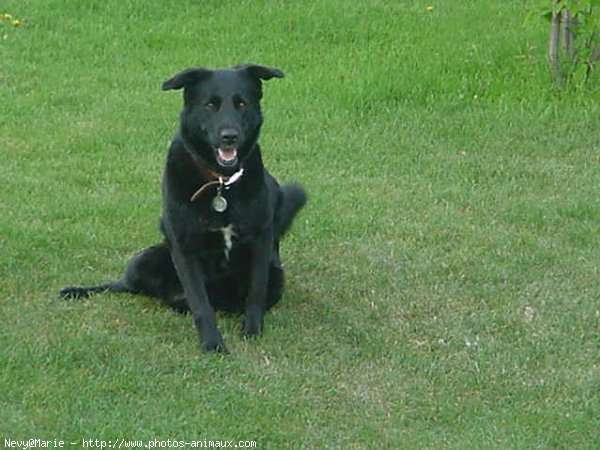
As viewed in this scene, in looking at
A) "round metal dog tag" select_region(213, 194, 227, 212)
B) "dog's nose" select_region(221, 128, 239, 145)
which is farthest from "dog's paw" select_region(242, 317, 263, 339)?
"dog's nose" select_region(221, 128, 239, 145)

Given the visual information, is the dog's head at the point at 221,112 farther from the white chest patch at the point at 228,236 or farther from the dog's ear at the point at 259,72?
the white chest patch at the point at 228,236

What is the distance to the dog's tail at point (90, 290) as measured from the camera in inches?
238

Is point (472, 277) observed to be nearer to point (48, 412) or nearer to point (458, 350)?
point (458, 350)

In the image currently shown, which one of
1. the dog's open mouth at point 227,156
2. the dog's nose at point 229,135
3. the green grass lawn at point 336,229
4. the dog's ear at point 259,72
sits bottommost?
the green grass lawn at point 336,229

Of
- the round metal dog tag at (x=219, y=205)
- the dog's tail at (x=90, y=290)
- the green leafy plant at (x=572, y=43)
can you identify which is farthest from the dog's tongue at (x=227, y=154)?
the green leafy plant at (x=572, y=43)

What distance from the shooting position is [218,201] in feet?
18.6

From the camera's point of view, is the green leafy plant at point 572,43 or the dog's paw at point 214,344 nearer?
the dog's paw at point 214,344

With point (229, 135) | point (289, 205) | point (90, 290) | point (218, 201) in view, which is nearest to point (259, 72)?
point (229, 135)

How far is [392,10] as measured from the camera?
11.4 metres

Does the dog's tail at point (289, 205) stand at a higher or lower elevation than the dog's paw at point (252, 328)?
higher

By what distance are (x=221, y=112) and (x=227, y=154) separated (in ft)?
0.56

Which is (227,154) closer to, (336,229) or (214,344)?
(214,344)

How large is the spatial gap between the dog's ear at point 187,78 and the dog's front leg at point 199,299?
2.26 ft

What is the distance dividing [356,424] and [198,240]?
124cm
